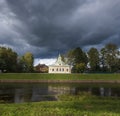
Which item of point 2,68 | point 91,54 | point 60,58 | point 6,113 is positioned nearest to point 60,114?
point 6,113

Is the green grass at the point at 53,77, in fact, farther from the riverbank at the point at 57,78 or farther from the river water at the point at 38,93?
the river water at the point at 38,93

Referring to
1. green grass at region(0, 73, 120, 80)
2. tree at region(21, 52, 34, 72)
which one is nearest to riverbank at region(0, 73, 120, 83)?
green grass at region(0, 73, 120, 80)

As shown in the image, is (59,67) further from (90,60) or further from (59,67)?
(90,60)

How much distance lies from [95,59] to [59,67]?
2024 cm

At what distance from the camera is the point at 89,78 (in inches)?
3807

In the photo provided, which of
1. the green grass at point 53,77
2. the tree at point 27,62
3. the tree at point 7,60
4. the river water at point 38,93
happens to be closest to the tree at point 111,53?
the green grass at point 53,77

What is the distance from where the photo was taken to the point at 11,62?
115m

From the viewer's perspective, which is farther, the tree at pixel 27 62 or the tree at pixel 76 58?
the tree at pixel 27 62

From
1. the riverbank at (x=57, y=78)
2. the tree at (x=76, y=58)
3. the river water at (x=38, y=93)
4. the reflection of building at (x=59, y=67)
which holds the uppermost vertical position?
the tree at (x=76, y=58)

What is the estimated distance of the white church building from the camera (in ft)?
453

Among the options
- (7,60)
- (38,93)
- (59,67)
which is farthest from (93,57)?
(38,93)

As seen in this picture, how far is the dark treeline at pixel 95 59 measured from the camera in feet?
425

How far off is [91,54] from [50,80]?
1845 inches

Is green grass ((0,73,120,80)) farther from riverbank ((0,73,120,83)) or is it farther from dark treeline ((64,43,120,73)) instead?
dark treeline ((64,43,120,73))
